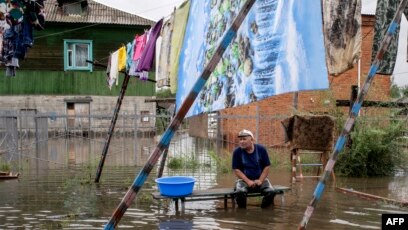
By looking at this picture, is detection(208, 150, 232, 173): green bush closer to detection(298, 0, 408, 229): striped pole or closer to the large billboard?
the large billboard

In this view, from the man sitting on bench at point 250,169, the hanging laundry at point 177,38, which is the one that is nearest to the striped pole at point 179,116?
the man sitting on bench at point 250,169

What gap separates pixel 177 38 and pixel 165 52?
0.94 metres

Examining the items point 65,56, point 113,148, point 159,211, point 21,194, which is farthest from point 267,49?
point 65,56

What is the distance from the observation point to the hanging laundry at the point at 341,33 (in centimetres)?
576

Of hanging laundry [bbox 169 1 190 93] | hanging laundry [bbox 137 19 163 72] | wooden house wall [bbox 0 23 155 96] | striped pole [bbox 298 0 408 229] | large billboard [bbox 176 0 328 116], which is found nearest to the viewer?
striped pole [bbox 298 0 408 229]

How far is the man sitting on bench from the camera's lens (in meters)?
8.10

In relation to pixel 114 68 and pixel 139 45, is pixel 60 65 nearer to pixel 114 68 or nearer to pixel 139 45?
pixel 114 68

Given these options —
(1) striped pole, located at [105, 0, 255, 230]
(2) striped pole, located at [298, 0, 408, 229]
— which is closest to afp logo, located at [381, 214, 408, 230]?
(2) striped pole, located at [298, 0, 408, 229]

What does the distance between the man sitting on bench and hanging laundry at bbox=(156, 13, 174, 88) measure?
2148 millimetres

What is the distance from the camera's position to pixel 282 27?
19.1 feet

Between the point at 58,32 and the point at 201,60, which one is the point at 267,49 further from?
the point at 58,32

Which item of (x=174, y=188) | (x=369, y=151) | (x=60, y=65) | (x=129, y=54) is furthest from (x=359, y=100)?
(x=60, y=65)

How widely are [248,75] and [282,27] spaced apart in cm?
86

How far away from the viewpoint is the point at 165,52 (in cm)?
955
